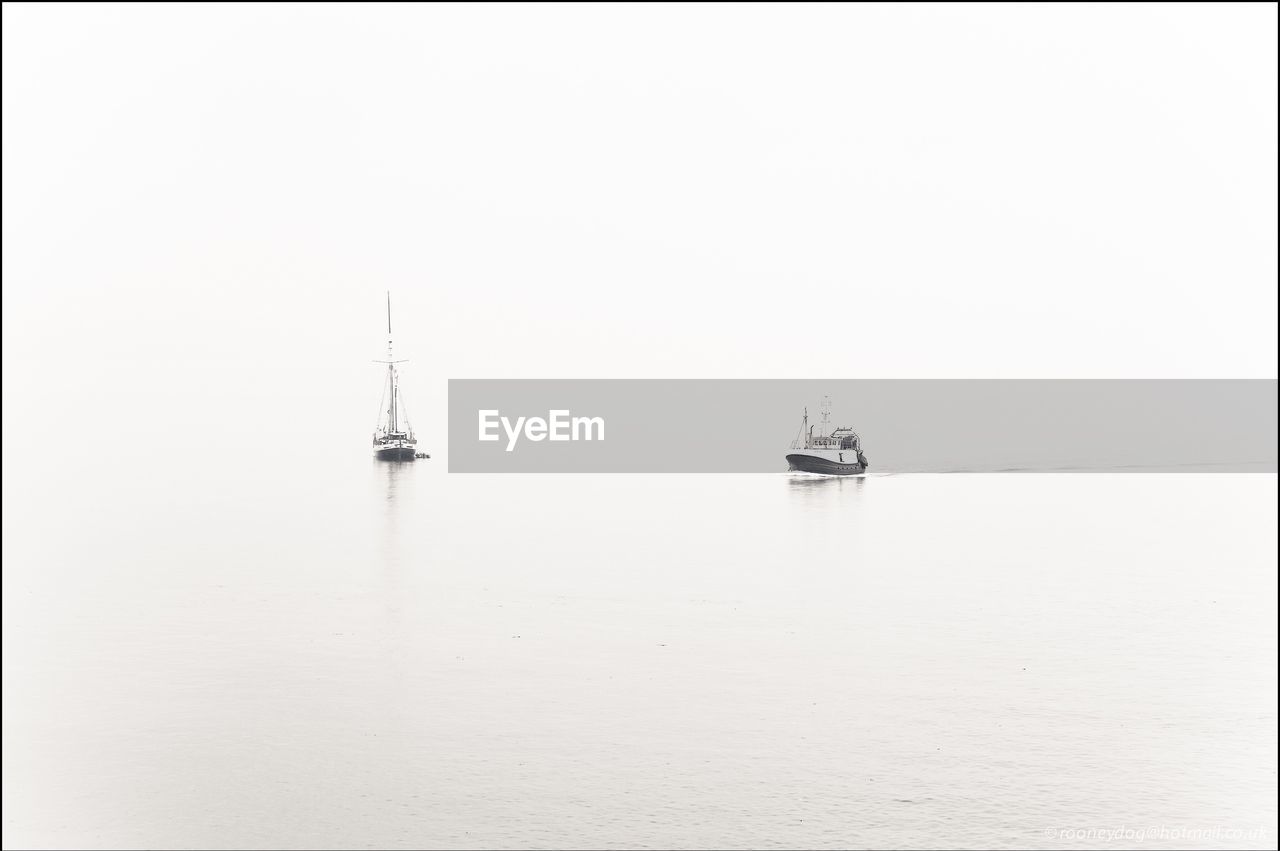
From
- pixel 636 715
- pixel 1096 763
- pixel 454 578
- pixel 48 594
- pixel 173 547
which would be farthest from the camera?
pixel 173 547

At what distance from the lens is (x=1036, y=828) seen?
41.7 meters

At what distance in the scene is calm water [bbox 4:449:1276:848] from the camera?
141 feet

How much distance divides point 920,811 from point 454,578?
6433 centimetres

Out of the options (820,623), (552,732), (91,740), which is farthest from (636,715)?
(820,623)

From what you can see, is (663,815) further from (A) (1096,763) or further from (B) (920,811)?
Result: (A) (1096,763)
